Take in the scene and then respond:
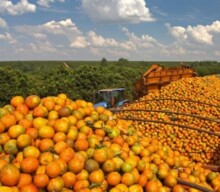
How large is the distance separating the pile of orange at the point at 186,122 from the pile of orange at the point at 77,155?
1.70 metres

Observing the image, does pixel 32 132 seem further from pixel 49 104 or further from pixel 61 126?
pixel 49 104

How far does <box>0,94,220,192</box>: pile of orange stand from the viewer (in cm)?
318

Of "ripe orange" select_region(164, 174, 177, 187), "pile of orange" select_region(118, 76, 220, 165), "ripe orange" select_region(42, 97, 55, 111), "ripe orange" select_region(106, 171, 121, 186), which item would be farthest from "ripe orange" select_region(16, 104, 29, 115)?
"pile of orange" select_region(118, 76, 220, 165)

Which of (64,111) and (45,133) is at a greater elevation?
(64,111)

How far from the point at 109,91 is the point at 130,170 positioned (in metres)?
14.6

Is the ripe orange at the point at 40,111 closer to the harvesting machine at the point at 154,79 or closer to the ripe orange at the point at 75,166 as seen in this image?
the ripe orange at the point at 75,166

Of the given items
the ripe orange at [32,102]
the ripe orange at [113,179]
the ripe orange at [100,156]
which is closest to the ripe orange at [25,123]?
the ripe orange at [32,102]

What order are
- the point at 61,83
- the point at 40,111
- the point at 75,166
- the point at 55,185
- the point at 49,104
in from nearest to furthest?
the point at 55,185, the point at 75,166, the point at 40,111, the point at 49,104, the point at 61,83

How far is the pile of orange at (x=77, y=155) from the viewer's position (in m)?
3.18

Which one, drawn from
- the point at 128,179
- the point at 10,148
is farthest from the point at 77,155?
the point at 10,148

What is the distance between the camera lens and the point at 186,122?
8242mm

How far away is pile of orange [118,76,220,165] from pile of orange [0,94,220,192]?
1696 millimetres

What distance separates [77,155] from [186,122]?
5252 mm

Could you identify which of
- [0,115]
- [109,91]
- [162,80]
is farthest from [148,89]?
[0,115]
